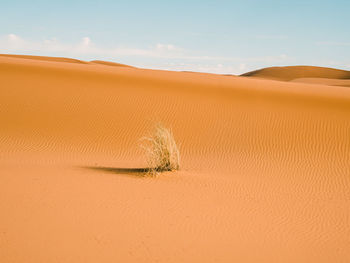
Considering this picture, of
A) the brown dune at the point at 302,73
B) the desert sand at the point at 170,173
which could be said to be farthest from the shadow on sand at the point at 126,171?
the brown dune at the point at 302,73

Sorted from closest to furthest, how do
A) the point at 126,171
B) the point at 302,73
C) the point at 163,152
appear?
the point at 163,152 → the point at 126,171 → the point at 302,73

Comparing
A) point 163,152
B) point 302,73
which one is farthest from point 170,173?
point 302,73

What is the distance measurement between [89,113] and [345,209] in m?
10.4

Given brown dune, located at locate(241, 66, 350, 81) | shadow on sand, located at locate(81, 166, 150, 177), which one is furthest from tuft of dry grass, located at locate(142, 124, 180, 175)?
brown dune, located at locate(241, 66, 350, 81)

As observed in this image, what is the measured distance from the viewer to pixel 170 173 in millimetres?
7430

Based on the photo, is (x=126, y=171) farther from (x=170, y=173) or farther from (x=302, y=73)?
(x=302, y=73)

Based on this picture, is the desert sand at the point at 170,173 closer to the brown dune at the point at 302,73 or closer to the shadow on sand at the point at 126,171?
the shadow on sand at the point at 126,171

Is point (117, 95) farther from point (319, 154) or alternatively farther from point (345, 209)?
point (345, 209)

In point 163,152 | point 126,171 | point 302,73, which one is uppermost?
point 302,73

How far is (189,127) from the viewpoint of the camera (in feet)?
45.1

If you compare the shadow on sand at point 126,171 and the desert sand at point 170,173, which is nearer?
the desert sand at point 170,173

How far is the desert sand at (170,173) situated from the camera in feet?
13.5

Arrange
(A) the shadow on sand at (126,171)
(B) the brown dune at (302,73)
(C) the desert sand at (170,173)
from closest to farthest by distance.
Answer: (C) the desert sand at (170,173) < (A) the shadow on sand at (126,171) < (B) the brown dune at (302,73)

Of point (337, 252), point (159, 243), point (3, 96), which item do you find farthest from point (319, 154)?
point (3, 96)
